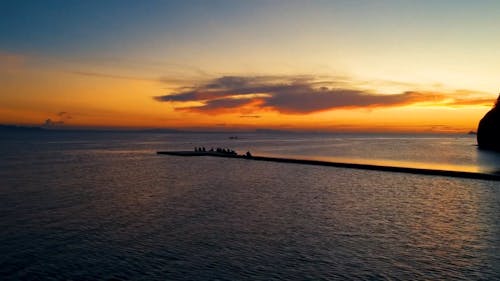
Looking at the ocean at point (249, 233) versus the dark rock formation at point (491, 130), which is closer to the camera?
the ocean at point (249, 233)

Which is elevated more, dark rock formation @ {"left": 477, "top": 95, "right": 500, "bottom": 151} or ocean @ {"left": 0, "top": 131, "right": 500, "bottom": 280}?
dark rock formation @ {"left": 477, "top": 95, "right": 500, "bottom": 151}

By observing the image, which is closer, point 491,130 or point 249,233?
point 249,233

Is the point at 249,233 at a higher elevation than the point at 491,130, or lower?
lower

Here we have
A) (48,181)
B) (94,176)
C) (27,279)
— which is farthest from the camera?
(94,176)

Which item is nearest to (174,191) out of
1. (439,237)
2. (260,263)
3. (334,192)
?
(334,192)

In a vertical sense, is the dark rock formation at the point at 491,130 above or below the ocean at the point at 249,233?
above

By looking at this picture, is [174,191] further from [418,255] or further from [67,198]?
[418,255]

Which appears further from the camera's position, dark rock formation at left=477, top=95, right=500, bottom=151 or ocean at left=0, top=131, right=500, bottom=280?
dark rock formation at left=477, top=95, right=500, bottom=151

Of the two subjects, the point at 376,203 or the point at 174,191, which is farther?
the point at 174,191
